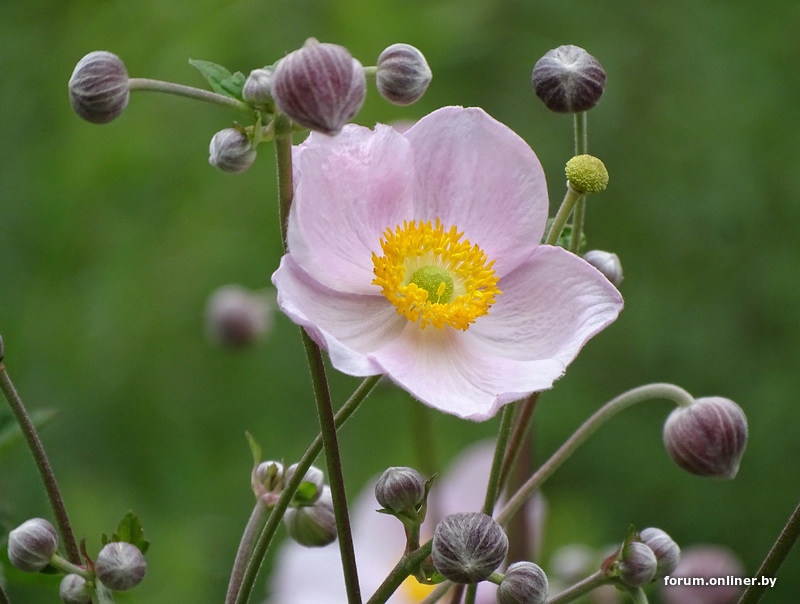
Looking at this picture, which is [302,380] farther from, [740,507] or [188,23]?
[740,507]

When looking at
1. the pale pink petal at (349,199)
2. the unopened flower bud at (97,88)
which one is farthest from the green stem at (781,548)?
the unopened flower bud at (97,88)

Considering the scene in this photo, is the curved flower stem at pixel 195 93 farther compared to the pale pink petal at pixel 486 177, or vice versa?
the pale pink petal at pixel 486 177

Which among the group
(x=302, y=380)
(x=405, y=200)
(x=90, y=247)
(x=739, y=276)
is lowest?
(x=302, y=380)

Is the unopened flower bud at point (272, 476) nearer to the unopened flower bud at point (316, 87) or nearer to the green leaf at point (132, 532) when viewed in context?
the green leaf at point (132, 532)

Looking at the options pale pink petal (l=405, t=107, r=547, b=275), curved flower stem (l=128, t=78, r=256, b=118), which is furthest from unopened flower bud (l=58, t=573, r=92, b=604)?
pale pink petal (l=405, t=107, r=547, b=275)

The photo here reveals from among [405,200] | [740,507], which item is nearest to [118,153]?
[405,200]

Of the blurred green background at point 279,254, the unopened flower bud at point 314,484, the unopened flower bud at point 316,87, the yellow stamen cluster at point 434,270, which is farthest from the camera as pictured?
the blurred green background at point 279,254
